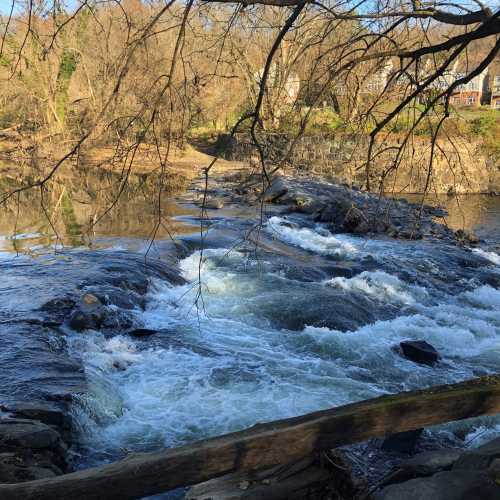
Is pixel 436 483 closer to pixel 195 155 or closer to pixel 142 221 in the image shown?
pixel 142 221

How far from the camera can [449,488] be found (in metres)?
2.53

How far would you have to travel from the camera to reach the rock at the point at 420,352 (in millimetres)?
6453

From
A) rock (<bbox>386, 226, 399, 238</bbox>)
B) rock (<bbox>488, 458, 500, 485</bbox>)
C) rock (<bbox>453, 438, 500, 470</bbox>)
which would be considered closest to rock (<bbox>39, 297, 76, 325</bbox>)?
rock (<bbox>453, 438, 500, 470</bbox>)

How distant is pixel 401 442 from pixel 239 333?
3.03 meters

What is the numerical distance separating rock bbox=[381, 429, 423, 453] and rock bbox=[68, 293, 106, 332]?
3906mm

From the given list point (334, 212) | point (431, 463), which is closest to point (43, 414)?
point (431, 463)

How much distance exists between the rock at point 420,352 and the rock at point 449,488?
3.89 metres

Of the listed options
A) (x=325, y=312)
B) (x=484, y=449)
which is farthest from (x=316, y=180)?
(x=484, y=449)

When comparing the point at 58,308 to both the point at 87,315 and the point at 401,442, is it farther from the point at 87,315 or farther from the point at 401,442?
the point at 401,442

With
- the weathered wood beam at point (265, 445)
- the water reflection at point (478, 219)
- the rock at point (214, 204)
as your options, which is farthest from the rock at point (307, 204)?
the weathered wood beam at point (265, 445)

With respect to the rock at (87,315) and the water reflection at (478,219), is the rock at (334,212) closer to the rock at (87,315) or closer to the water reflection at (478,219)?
the water reflection at (478,219)

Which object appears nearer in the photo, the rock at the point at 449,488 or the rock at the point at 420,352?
the rock at the point at 449,488

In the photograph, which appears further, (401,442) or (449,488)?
(401,442)

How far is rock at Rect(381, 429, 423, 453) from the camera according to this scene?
4.39 m
